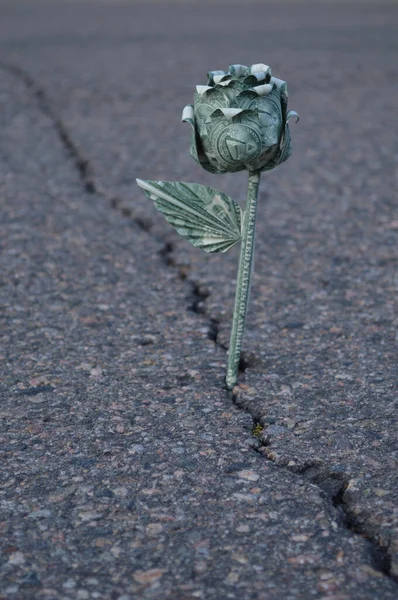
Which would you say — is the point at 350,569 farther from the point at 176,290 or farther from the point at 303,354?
the point at 176,290

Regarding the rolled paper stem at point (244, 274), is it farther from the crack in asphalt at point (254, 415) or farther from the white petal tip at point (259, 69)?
the white petal tip at point (259, 69)

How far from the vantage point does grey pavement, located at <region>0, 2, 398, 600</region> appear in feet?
5.18

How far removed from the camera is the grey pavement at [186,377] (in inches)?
62.1

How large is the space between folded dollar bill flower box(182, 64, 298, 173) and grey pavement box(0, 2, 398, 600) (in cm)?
67

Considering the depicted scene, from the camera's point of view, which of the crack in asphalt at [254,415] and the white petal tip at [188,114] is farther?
the white petal tip at [188,114]

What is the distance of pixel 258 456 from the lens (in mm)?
1913

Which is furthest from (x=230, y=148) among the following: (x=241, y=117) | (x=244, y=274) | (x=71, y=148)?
(x=71, y=148)

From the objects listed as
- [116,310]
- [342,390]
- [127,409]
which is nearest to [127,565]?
[127,409]

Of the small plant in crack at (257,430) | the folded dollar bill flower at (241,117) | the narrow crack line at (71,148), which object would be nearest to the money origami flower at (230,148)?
the folded dollar bill flower at (241,117)

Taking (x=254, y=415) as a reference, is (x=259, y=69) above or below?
above

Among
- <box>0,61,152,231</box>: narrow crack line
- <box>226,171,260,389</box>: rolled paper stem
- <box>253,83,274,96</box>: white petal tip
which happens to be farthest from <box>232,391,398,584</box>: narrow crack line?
<box>0,61,152,231</box>: narrow crack line

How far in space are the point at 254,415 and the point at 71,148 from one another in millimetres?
2842

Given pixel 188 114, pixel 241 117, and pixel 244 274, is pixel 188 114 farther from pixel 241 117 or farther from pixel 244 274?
pixel 244 274

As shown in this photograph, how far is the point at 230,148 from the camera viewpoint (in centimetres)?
186
